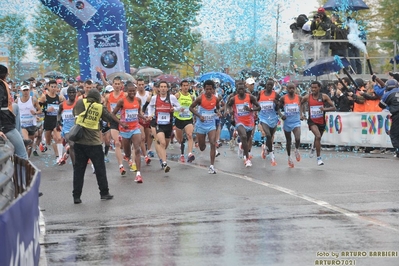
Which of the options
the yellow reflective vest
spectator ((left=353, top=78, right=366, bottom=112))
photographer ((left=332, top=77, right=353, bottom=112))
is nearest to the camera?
the yellow reflective vest

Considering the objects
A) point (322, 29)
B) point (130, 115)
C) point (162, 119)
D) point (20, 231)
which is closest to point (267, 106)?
point (162, 119)

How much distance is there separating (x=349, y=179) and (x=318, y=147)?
3012 millimetres

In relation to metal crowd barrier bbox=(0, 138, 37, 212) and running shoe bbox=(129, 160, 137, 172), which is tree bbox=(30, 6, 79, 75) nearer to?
running shoe bbox=(129, 160, 137, 172)

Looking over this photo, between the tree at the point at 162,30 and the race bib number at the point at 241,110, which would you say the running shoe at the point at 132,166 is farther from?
the tree at the point at 162,30

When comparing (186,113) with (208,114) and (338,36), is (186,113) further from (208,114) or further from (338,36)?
(338,36)

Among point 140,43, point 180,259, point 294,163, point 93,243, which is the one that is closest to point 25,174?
point 93,243

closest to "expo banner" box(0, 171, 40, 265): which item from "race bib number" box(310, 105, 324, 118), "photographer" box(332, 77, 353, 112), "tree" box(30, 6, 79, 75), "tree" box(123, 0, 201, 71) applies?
"race bib number" box(310, 105, 324, 118)

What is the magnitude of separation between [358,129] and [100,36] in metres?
10.3

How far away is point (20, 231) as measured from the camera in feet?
20.0

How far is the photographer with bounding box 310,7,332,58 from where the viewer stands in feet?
83.8

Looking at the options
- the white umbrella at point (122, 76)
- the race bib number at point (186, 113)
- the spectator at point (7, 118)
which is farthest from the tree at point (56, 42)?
the spectator at point (7, 118)

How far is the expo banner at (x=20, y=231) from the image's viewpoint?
5273 millimetres

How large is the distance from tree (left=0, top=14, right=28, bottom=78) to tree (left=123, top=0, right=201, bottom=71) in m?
4.66

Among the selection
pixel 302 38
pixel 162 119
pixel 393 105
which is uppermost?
pixel 302 38
